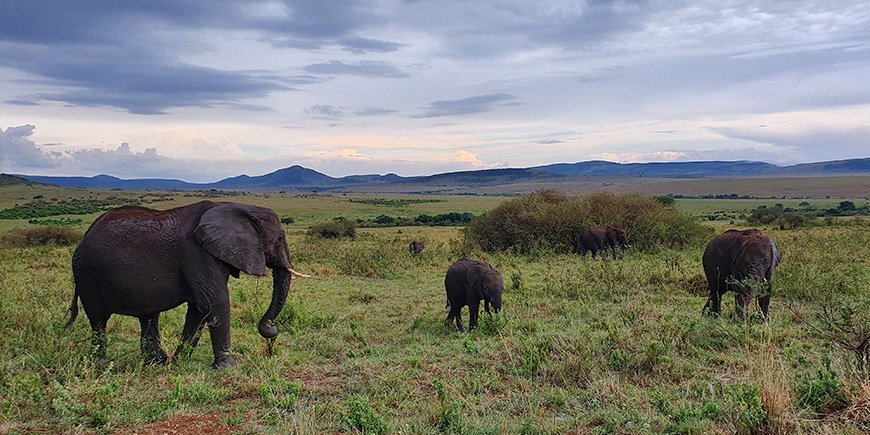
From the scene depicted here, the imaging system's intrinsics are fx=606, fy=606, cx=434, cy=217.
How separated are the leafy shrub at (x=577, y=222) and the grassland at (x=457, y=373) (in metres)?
12.0

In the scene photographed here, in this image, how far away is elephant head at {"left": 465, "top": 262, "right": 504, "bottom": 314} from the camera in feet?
33.8

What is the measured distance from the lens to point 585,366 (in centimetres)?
702

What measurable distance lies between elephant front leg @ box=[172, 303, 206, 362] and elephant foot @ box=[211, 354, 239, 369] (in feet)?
1.24

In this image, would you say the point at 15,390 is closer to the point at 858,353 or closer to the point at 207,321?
the point at 207,321

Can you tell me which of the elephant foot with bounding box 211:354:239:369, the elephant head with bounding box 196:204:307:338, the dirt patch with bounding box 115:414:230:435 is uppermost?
the elephant head with bounding box 196:204:307:338

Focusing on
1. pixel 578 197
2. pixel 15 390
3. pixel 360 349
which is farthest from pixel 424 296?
pixel 578 197

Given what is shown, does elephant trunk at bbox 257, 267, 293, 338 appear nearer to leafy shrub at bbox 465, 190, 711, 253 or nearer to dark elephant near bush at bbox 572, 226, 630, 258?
dark elephant near bush at bbox 572, 226, 630, 258

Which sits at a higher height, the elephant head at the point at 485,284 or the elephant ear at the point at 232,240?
the elephant ear at the point at 232,240

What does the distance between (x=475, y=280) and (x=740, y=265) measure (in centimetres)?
447

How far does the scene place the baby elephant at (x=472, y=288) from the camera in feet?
33.9

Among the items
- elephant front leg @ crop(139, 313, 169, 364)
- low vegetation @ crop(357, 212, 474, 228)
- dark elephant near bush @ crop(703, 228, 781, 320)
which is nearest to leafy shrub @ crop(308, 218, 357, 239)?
low vegetation @ crop(357, 212, 474, 228)

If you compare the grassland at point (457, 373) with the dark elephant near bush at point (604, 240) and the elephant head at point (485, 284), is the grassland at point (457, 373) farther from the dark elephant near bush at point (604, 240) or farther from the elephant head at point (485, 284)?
the dark elephant near bush at point (604, 240)

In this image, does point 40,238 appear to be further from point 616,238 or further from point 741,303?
point 741,303

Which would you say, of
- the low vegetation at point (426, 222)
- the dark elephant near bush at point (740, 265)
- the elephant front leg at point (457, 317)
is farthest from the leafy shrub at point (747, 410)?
the low vegetation at point (426, 222)
